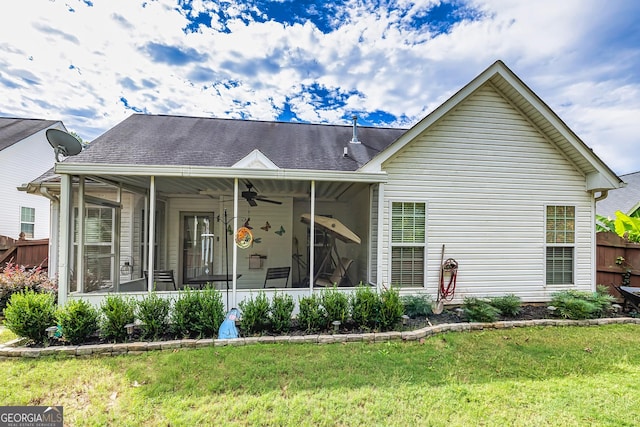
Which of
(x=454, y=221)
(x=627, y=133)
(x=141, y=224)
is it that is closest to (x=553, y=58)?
(x=454, y=221)

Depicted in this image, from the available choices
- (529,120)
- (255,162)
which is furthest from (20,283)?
(529,120)

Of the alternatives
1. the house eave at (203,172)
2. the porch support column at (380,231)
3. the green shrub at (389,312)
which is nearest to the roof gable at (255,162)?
the house eave at (203,172)

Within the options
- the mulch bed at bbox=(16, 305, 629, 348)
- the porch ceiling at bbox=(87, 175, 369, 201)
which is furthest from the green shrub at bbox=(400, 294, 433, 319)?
the porch ceiling at bbox=(87, 175, 369, 201)

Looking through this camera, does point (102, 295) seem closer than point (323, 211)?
Yes

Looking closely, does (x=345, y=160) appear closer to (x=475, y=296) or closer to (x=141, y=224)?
(x=475, y=296)

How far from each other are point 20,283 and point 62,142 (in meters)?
3.68

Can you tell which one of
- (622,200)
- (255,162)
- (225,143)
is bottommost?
(255,162)

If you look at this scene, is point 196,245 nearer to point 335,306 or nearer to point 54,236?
point 54,236

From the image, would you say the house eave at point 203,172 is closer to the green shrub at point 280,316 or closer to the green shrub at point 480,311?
the green shrub at point 280,316

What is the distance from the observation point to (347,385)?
11.3 ft

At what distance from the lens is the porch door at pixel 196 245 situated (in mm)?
8633

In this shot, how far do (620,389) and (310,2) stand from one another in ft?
37.1

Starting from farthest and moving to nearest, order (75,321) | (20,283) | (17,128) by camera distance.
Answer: (17,128) → (20,283) → (75,321)

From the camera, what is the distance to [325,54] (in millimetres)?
10844
